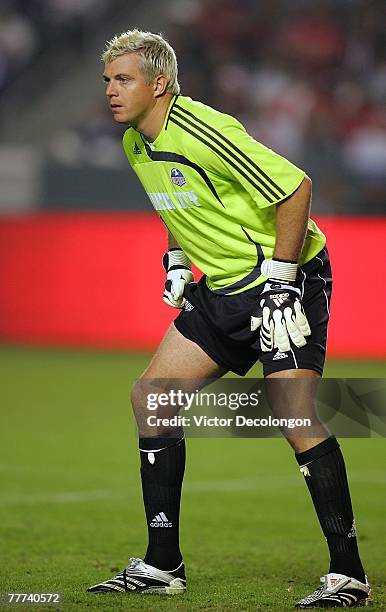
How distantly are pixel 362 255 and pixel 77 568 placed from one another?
8880mm

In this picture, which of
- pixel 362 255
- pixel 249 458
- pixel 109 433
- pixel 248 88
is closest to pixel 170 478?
pixel 249 458

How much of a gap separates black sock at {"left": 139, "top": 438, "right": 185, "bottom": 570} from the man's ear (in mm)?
1357

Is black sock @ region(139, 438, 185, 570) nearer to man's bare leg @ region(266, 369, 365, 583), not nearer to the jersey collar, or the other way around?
man's bare leg @ region(266, 369, 365, 583)

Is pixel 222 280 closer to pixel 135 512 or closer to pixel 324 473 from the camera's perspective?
pixel 324 473

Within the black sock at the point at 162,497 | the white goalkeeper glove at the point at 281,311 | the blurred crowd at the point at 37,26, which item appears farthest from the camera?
the blurred crowd at the point at 37,26

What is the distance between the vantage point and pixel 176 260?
5.25 metres

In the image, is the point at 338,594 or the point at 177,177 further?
the point at 177,177

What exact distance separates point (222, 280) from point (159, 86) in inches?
31.1

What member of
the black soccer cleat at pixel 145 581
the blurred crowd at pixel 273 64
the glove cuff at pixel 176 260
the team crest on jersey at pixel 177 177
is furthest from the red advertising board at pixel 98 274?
the team crest on jersey at pixel 177 177

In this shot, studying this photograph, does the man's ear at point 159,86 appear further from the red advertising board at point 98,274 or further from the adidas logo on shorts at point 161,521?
the red advertising board at point 98,274

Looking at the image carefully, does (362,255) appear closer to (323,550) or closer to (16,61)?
(16,61)

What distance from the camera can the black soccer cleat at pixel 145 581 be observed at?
15.4 ft

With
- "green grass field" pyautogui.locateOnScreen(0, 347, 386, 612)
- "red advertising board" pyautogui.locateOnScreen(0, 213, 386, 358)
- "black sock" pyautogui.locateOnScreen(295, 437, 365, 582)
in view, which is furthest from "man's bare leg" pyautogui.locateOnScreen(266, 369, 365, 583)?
"red advertising board" pyautogui.locateOnScreen(0, 213, 386, 358)

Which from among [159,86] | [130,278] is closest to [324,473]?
[159,86]
